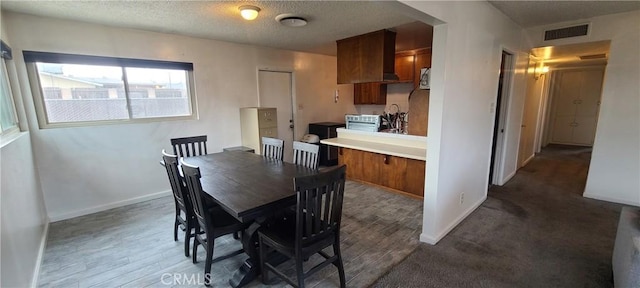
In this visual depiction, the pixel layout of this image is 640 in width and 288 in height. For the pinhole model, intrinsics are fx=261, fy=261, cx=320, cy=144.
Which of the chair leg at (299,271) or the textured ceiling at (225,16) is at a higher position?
the textured ceiling at (225,16)

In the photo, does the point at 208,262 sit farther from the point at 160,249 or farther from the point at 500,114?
the point at 500,114

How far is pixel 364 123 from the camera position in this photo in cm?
447

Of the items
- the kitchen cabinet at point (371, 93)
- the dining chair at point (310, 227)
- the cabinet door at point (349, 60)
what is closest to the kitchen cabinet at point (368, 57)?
the cabinet door at point (349, 60)

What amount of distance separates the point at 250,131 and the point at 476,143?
3.32 metres

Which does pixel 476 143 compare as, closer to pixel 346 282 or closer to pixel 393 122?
pixel 393 122

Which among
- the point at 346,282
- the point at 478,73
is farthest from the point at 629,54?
the point at 346,282

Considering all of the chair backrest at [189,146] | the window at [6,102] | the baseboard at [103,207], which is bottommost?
the baseboard at [103,207]

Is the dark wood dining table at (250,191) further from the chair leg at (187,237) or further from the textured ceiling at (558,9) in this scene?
the textured ceiling at (558,9)

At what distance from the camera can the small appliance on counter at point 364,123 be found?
4.30 m

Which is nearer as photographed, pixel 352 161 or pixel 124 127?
pixel 124 127

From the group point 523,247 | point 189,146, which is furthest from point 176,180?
point 523,247

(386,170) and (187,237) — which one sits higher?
(386,170)

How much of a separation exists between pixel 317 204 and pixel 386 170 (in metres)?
2.50
